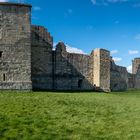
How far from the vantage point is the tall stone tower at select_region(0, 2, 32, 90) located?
23.3m

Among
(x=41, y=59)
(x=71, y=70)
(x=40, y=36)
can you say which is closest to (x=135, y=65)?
(x=71, y=70)

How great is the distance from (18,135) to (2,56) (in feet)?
47.7

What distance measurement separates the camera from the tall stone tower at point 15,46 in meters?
23.3

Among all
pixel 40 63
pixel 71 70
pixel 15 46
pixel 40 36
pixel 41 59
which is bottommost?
pixel 71 70

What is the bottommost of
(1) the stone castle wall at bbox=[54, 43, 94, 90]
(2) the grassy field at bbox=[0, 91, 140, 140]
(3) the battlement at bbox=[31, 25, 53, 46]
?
(2) the grassy field at bbox=[0, 91, 140, 140]

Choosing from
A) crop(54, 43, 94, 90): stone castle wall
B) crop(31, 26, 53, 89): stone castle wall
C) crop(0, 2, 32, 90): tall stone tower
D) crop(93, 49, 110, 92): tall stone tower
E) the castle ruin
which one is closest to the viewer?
crop(0, 2, 32, 90): tall stone tower

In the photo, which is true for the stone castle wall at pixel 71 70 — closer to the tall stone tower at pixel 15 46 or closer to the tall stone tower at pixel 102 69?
the tall stone tower at pixel 102 69

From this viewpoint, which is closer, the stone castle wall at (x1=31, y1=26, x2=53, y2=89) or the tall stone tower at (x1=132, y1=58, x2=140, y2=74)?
the stone castle wall at (x1=31, y1=26, x2=53, y2=89)

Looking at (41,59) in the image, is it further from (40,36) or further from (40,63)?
(40,36)

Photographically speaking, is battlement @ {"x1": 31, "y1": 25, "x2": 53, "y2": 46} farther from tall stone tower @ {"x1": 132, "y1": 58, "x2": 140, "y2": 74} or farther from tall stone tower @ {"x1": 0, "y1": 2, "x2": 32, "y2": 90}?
tall stone tower @ {"x1": 132, "y1": 58, "x2": 140, "y2": 74}

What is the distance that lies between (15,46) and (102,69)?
436 inches

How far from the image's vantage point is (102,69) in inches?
1273

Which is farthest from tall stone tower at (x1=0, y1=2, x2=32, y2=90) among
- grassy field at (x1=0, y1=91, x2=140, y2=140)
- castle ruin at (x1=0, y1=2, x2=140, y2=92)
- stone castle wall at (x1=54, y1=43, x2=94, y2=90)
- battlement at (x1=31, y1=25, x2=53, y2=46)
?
grassy field at (x1=0, y1=91, x2=140, y2=140)

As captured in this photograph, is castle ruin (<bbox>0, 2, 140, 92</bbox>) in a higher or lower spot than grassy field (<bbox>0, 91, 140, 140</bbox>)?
higher
